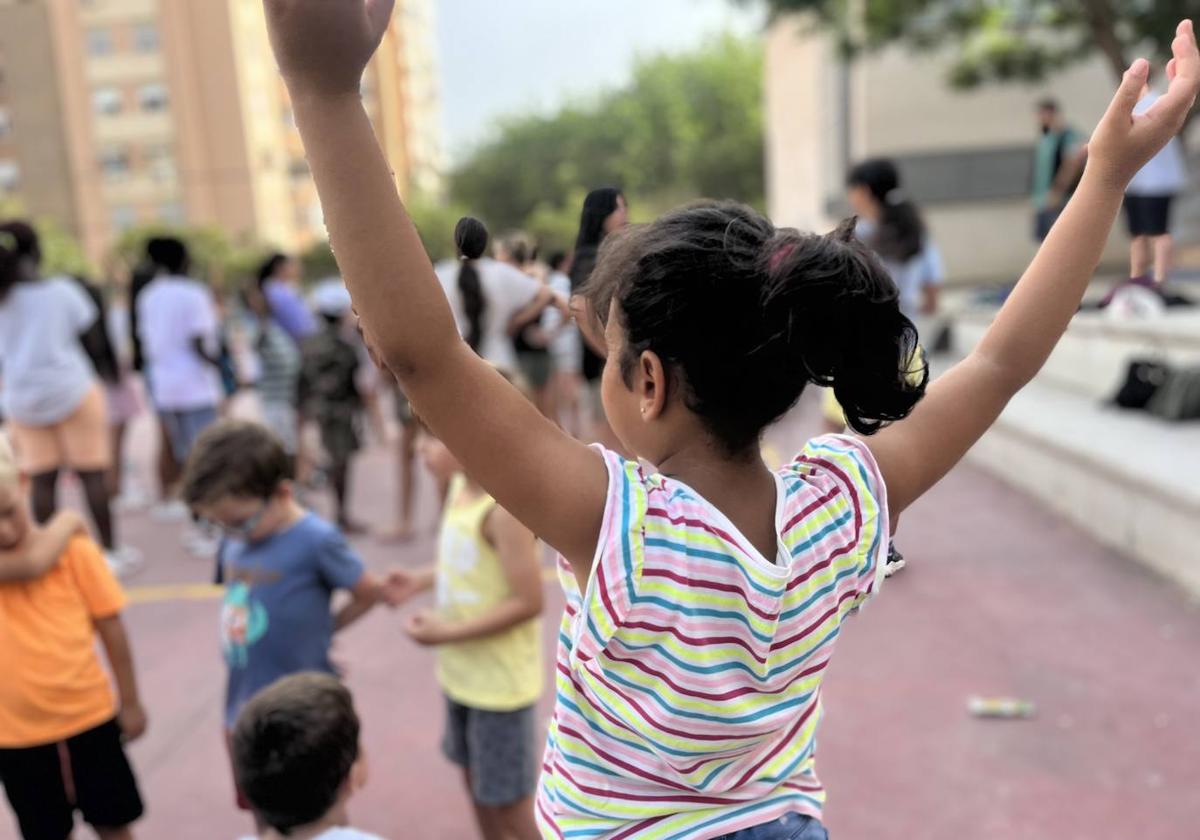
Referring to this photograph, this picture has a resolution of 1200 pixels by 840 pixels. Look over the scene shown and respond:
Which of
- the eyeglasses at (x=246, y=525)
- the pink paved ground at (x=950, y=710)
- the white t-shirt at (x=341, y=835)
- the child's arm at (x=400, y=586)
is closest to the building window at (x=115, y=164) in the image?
the pink paved ground at (x=950, y=710)

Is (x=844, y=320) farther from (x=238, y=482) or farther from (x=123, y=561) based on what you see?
(x=123, y=561)

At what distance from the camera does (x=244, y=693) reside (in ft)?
7.62

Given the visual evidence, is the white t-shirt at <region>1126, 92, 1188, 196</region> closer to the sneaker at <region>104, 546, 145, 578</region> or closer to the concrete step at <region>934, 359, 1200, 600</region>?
the concrete step at <region>934, 359, 1200, 600</region>

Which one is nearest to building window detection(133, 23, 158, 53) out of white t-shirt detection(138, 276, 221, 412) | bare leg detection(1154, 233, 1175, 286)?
white t-shirt detection(138, 276, 221, 412)

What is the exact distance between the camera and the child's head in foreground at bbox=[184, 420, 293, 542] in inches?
89.3

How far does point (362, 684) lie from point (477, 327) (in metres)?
2.12

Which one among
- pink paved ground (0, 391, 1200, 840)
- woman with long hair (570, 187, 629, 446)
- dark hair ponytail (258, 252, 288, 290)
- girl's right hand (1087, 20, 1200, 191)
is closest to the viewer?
girl's right hand (1087, 20, 1200, 191)

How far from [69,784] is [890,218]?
370 centimetres

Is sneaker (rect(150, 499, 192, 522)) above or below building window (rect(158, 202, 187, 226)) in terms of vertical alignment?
below

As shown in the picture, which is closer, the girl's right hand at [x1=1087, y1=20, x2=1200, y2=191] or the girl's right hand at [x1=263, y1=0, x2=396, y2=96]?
the girl's right hand at [x1=263, y1=0, x2=396, y2=96]

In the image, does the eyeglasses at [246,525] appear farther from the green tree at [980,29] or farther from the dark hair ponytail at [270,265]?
the green tree at [980,29]

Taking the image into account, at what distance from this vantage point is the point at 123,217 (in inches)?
1891

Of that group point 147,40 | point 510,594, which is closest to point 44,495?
point 510,594

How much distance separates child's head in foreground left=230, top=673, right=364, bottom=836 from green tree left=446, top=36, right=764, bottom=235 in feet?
99.0
